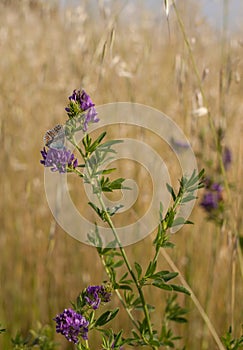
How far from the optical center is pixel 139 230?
1477 mm

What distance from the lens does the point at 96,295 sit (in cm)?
70

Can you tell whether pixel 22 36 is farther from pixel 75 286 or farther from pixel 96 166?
pixel 96 166

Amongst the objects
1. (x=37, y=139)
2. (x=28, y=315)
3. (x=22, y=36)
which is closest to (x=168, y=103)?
(x=37, y=139)

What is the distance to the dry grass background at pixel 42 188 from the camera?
1.39 m

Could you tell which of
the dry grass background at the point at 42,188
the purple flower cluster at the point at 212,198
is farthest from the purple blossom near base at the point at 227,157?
the purple flower cluster at the point at 212,198

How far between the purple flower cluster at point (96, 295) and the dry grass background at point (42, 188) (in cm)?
41

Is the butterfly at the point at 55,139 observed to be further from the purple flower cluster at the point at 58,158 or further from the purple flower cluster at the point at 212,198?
the purple flower cluster at the point at 212,198

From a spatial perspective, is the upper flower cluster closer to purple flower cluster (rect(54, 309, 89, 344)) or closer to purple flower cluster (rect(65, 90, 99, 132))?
purple flower cluster (rect(65, 90, 99, 132))

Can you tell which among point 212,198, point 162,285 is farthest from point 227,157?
point 162,285

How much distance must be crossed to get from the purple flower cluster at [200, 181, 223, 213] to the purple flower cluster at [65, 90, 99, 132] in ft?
2.25

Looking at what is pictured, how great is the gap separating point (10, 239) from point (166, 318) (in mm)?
1091

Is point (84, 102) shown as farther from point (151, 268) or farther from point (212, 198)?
point (212, 198)

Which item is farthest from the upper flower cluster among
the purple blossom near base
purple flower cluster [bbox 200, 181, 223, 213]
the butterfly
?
the purple blossom near base

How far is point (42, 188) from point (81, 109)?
1529 millimetres
